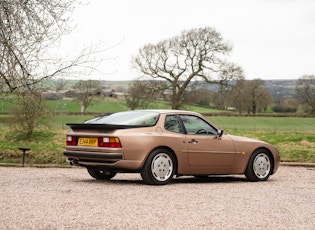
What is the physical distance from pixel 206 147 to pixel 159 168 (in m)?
1.45

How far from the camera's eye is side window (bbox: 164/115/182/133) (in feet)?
44.9

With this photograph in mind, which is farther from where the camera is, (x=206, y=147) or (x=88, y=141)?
(x=206, y=147)

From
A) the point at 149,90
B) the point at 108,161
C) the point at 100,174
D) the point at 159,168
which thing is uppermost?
the point at 149,90

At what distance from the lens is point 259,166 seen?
Result: 14.8 metres

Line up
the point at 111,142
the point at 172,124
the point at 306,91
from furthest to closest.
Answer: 1. the point at 306,91
2. the point at 172,124
3. the point at 111,142

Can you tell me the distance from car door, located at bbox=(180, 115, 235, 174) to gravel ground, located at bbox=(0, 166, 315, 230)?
41 cm

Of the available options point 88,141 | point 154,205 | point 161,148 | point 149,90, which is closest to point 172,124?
point 161,148

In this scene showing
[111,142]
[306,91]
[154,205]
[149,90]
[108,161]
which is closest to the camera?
[154,205]

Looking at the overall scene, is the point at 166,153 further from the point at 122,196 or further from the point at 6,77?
the point at 6,77

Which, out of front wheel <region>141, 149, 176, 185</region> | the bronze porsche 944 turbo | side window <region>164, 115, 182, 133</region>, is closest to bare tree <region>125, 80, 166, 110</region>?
the bronze porsche 944 turbo

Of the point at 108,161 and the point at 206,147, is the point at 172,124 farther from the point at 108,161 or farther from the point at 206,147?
the point at 108,161

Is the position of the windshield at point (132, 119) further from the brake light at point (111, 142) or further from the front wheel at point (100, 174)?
the front wheel at point (100, 174)

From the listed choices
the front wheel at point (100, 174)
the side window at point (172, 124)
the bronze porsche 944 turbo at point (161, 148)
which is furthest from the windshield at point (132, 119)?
the front wheel at point (100, 174)

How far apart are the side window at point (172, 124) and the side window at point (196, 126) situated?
0.22m
